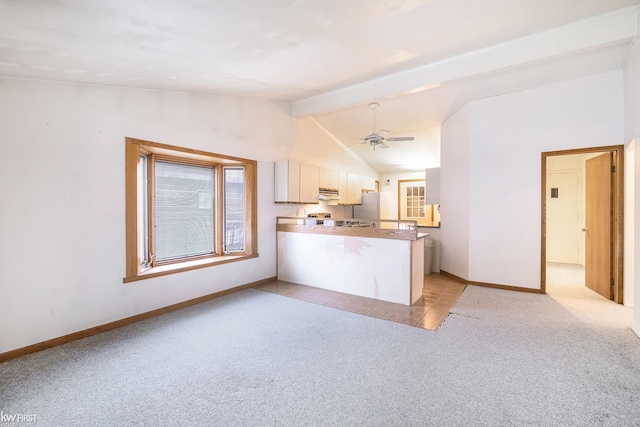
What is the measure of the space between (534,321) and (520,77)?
3.42 metres

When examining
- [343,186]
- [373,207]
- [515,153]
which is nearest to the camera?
[515,153]

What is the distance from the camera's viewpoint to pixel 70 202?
277cm

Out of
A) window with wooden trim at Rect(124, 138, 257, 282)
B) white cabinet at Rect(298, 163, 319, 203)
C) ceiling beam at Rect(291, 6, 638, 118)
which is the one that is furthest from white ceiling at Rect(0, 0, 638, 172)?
white cabinet at Rect(298, 163, 319, 203)

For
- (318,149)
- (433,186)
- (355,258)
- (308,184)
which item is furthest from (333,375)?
(318,149)

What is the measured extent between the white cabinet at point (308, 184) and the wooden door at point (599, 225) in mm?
4615

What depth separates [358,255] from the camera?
420 cm

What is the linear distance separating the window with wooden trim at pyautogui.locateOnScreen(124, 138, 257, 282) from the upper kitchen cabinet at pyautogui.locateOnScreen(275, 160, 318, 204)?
500 millimetres

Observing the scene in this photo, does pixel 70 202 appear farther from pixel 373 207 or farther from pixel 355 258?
A: pixel 373 207

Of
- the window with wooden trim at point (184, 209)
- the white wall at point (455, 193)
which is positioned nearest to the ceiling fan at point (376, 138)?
the white wall at point (455, 193)

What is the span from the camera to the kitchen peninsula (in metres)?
3.82

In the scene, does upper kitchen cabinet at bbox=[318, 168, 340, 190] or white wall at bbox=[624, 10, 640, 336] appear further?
→ upper kitchen cabinet at bbox=[318, 168, 340, 190]

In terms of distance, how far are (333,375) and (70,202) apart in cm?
302

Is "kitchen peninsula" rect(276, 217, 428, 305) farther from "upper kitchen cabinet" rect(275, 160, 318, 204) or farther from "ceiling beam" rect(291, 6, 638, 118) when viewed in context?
"ceiling beam" rect(291, 6, 638, 118)

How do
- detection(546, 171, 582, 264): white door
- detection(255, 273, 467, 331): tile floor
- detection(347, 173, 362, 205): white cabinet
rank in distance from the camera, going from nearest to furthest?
detection(255, 273, 467, 331): tile floor
detection(546, 171, 582, 264): white door
detection(347, 173, 362, 205): white cabinet
